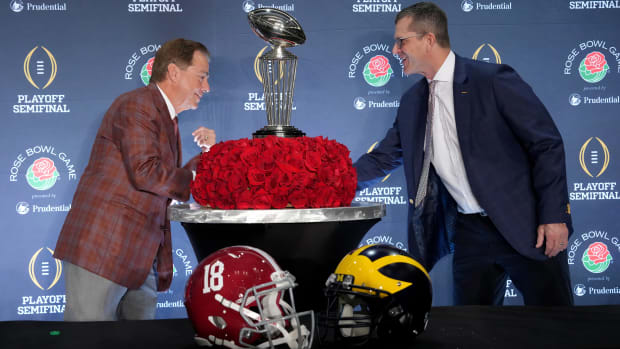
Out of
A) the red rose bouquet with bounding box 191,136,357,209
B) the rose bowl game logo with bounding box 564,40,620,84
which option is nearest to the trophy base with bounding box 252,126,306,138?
the red rose bouquet with bounding box 191,136,357,209

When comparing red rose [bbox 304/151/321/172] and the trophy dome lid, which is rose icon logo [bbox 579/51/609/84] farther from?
red rose [bbox 304/151/321/172]

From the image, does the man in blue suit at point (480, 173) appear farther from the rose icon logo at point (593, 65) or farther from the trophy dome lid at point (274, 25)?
the rose icon logo at point (593, 65)

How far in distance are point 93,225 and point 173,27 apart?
1611mm

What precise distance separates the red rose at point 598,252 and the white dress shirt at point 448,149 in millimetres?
1553

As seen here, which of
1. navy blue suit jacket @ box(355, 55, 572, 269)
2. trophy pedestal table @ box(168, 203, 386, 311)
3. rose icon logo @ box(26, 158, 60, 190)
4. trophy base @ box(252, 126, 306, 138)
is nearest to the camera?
trophy pedestal table @ box(168, 203, 386, 311)

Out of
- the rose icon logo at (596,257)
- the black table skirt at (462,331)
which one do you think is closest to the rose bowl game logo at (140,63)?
the black table skirt at (462,331)

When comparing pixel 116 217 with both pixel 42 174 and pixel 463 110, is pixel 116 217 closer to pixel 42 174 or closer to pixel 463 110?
pixel 42 174

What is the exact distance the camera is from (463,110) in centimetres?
251

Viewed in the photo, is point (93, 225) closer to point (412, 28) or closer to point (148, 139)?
point (148, 139)

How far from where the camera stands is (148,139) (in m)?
2.38

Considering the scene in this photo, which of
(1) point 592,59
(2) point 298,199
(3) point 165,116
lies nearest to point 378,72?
(1) point 592,59

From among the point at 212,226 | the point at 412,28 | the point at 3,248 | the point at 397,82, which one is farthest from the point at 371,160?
the point at 3,248

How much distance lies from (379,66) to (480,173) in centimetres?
142

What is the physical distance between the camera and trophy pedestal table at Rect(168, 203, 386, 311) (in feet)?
5.66
